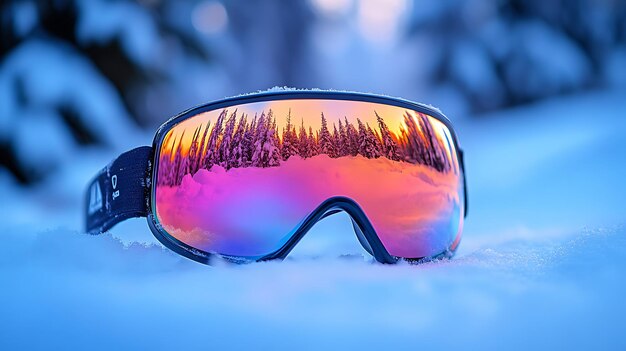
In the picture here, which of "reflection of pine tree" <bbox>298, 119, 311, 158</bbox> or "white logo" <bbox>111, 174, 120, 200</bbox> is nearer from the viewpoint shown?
"reflection of pine tree" <bbox>298, 119, 311, 158</bbox>

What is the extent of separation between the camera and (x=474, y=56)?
4699 mm

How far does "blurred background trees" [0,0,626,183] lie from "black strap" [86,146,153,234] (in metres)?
1.97

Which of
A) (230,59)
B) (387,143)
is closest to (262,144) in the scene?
(387,143)

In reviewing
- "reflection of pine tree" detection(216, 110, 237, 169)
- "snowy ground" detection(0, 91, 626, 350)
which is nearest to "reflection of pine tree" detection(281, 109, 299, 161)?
"reflection of pine tree" detection(216, 110, 237, 169)

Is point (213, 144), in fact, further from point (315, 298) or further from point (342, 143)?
point (315, 298)

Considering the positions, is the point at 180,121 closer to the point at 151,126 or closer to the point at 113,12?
the point at 113,12

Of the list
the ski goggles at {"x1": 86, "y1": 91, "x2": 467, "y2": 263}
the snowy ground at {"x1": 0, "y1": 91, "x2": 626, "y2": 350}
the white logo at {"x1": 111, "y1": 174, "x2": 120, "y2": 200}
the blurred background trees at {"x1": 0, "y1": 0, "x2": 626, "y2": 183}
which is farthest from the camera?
the blurred background trees at {"x1": 0, "y1": 0, "x2": 626, "y2": 183}

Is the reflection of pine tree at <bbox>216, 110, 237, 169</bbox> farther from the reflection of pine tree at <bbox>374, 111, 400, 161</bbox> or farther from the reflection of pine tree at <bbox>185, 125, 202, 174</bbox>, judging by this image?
the reflection of pine tree at <bbox>374, 111, 400, 161</bbox>

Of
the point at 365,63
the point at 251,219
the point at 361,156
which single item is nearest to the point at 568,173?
the point at 361,156

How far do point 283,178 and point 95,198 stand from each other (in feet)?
1.81

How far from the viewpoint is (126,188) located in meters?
0.98

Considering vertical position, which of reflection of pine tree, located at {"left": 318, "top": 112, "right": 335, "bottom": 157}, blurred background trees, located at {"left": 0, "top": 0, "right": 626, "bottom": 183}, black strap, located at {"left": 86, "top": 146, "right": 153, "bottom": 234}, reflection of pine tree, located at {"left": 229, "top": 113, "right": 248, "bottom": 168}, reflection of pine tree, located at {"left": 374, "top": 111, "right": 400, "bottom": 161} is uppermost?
blurred background trees, located at {"left": 0, "top": 0, "right": 626, "bottom": 183}

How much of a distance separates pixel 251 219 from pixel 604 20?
4.74m

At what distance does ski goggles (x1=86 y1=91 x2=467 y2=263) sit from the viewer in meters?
0.87
